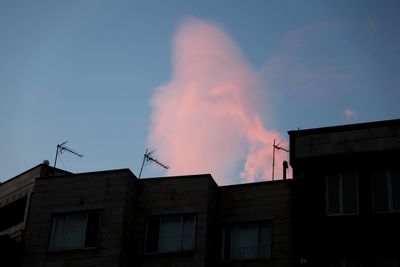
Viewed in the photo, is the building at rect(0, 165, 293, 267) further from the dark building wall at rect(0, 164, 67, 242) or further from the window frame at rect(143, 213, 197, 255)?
the dark building wall at rect(0, 164, 67, 242)

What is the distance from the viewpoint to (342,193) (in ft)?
116

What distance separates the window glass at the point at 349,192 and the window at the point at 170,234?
7.10m

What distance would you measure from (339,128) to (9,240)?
53.0ft

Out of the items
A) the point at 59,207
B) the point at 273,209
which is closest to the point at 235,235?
the point at 273,209

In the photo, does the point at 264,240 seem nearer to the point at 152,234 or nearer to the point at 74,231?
the point at 152,234

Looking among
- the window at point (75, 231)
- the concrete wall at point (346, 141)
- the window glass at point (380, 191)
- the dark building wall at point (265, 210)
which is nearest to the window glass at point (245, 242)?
the dark building wall at point (265, 210)

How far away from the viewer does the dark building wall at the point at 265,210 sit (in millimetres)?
36406

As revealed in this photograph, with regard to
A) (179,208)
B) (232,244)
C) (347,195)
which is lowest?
(232,244)

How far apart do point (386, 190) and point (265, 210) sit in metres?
5.87

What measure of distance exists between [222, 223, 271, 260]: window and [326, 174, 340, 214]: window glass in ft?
11.4

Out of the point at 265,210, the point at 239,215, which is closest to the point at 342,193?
the point at 265,210

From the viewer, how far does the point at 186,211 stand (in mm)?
37906

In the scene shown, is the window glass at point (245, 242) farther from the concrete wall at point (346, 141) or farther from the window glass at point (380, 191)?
the window glass at point (380, 191)

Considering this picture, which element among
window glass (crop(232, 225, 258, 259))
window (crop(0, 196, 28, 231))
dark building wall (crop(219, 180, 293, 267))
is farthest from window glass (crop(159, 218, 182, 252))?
window (crop(0, 196, 28, 231))
